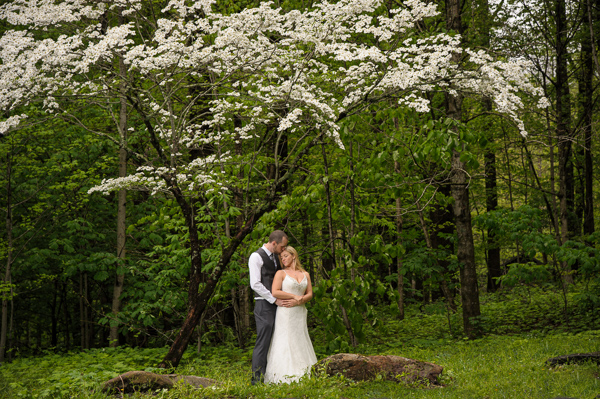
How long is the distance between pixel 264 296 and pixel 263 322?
0.34 metres

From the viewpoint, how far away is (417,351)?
8.54m

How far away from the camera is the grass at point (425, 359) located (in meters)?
5.01

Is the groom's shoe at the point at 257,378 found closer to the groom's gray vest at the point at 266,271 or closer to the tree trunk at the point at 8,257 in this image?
the groom's gray vest at the point at 266,271

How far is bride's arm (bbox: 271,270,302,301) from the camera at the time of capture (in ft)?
20.4

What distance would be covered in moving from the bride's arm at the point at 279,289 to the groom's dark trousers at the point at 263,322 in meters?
0.24

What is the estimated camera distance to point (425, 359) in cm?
768

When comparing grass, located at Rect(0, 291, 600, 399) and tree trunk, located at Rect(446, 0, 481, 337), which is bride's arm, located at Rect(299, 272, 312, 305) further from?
tree trunk, located at Rect(446, 0, 481, 337)

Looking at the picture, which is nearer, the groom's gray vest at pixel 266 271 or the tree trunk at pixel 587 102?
the groom's gray vest at pixel 266 271

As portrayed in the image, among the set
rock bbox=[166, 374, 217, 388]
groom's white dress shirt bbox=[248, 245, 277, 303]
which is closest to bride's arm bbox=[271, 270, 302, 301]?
groom's white dress shirt bbox=[248, 245, 277, 303]

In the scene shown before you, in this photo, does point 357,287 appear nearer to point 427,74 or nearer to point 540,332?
point 427,74

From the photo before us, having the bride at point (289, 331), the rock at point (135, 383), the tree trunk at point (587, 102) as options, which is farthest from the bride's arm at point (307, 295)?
the tree trunk at point (587, 102)

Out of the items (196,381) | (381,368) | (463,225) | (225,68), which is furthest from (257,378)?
(463,225)

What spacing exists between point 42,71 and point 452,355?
787 centimetres

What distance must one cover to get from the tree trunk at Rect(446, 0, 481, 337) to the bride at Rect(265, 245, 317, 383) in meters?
4.38
